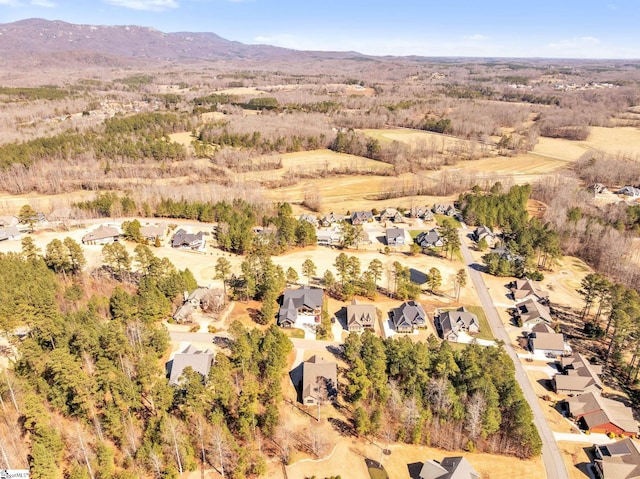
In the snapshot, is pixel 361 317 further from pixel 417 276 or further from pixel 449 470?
pixel 449 470

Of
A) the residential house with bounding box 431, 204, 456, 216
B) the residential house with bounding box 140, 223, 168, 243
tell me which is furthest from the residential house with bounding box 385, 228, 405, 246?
the residential house with bounding box 140, 223, 168, 243

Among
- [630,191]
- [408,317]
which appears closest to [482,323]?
[408,317]

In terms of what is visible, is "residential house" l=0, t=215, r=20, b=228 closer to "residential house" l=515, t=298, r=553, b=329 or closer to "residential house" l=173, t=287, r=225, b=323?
"residential house" l=173, t=287, r=225, b=323

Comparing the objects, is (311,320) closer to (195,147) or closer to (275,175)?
(275,175)

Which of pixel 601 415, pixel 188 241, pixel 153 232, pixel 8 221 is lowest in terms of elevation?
pixel 601 415

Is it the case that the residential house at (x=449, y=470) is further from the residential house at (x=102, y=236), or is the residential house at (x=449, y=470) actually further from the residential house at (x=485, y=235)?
the residential house at (x=102, y=236)

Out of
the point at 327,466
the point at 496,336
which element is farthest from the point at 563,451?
the point at 327,466

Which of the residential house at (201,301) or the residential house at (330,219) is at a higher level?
the residential house at (330,219)

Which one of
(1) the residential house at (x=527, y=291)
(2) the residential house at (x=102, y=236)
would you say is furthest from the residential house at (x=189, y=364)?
(1) the residential house at (x=527, y=291)
